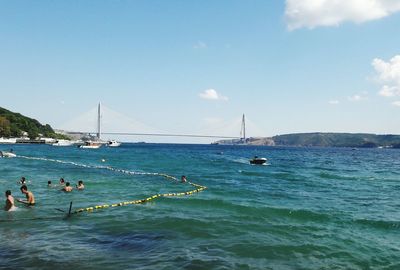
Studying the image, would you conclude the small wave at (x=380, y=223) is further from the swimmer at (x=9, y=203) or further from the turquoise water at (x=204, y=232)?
the swimmer at (x=9, y=203)

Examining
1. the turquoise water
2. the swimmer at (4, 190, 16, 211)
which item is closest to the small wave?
the turquoise water

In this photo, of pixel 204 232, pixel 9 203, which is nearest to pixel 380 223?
pixel 204 232

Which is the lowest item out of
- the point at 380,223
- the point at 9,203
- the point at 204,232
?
the point at 380,223

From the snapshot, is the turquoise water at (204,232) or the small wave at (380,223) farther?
the small wave at (380,223)

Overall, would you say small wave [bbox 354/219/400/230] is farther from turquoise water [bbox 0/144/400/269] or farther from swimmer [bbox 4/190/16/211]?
swimmer [bbox 4/190/16/211]

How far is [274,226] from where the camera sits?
2280cm

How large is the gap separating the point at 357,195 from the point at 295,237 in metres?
20.2

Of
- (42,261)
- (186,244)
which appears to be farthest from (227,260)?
(42,261)

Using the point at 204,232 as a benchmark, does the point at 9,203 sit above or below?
above

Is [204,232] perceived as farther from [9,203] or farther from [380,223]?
[9,203]

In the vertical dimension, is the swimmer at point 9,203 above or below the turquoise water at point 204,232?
above

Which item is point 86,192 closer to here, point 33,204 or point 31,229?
point 33,204

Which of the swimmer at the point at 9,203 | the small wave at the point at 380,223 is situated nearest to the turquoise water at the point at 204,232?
the small wave at the point at 380,223

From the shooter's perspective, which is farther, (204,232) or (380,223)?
(380,223)
